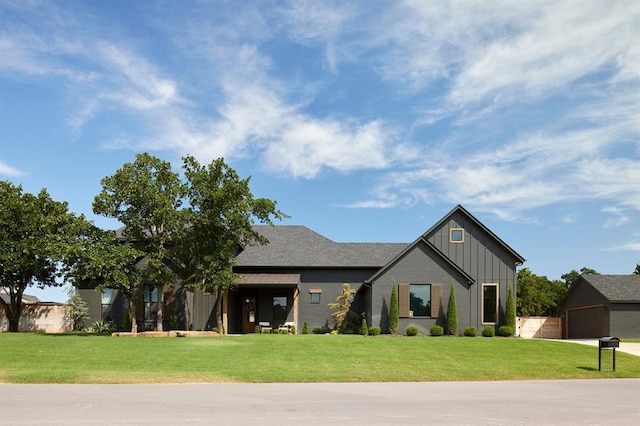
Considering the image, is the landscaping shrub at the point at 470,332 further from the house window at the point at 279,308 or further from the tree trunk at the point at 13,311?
the tree trunk at the point at 13,311

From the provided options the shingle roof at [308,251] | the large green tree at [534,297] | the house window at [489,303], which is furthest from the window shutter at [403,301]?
the large green tree at [534,297]

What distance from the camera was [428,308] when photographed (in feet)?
107

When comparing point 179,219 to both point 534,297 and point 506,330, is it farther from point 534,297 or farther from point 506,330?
point 534,297

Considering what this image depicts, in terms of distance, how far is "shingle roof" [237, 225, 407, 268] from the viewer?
3644 cm

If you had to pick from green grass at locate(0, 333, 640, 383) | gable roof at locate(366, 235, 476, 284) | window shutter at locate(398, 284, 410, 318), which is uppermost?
gable roof at locate(366, 235, 476, 284)

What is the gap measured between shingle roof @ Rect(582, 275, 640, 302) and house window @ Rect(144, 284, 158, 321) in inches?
1028

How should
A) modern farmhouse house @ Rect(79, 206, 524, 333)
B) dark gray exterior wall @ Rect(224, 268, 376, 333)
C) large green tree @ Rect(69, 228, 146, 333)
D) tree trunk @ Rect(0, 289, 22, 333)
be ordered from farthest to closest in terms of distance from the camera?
dark gray exterior wall @ Rect(224, 268, 376, 333) < tree trunk @ Rect(0, 289, 22, 333) < modern farmhouse house @ Rect(79, 206, 524, 333) < large green tree @ Rect(69, 228, 146, 333)

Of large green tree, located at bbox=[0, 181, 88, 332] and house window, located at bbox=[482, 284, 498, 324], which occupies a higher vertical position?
large green tree, located at bbox=[0, 181, 88, 332]

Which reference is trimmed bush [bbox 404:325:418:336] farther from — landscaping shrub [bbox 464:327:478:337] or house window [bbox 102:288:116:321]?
house window [bbox 102:288:116:321]

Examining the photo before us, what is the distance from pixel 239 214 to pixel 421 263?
9.95m

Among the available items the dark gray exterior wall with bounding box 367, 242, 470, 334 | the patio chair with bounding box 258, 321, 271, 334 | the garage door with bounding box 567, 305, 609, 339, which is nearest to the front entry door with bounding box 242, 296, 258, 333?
the patio chair with bounding box 258, 321, 271, 334

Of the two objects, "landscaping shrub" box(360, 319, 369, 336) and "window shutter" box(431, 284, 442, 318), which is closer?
"landscaping shrub" box(360, 319, 369, 336)

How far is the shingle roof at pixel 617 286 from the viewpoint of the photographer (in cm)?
3569

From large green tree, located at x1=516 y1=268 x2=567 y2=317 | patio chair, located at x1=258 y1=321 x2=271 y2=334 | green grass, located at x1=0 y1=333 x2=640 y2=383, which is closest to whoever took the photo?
green grass, located at x1=0 y1=333 x2=640 y2=383
